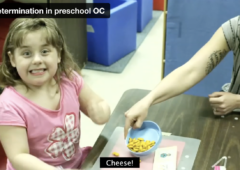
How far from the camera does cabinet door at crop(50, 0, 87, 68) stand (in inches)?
100

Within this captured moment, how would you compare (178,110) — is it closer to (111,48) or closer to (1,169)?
(1,169)

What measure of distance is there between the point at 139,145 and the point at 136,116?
0.37 ft

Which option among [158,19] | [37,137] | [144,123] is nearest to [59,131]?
[37,137]

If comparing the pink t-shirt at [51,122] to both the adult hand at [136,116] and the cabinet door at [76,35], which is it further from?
the cabinet door at [76,35]

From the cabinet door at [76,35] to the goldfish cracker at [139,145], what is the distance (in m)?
1.58

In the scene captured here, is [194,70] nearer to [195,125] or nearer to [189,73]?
[189,73]

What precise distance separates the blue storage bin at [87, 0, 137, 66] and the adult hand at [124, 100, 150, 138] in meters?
1.75

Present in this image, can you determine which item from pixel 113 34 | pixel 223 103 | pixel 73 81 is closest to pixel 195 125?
pixel 223 103

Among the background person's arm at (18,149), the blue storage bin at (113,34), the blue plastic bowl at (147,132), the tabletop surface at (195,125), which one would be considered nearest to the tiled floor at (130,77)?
the blue storage bin at (113,34)

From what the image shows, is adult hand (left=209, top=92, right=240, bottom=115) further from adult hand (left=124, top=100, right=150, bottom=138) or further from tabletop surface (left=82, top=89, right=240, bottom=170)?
adult hand (left=124, top=100, right=150, bottom=138)

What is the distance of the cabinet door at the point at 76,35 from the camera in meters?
2.54

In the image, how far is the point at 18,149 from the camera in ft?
3.15

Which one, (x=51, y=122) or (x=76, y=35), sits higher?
(x=76, y=35)

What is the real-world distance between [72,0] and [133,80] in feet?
2.55
